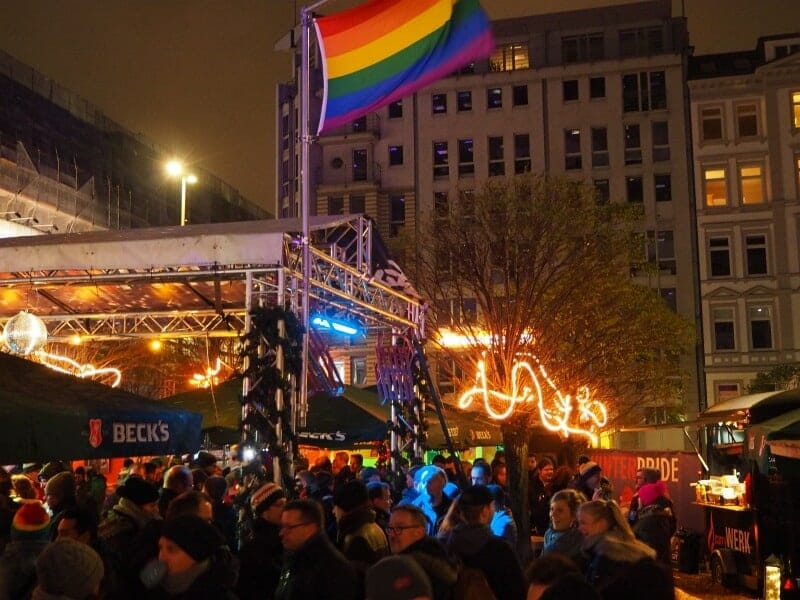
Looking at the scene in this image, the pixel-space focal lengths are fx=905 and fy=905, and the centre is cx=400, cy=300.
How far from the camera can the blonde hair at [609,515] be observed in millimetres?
5180

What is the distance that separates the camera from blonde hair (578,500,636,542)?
5180 mm

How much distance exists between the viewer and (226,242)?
10.3 metres

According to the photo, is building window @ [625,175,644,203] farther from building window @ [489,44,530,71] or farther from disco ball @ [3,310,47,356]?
disco ball @ [3,310,47,356]

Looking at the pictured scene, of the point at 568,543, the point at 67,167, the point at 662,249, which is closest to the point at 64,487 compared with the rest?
the point at 568,543

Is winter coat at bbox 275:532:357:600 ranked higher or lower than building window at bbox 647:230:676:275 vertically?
lower

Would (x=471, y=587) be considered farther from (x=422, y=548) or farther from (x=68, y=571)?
(x=68, y=571)

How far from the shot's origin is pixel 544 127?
4653 cm

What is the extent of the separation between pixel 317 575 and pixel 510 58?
46749mm

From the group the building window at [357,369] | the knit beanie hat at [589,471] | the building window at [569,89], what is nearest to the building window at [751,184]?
the building window at [569,89]

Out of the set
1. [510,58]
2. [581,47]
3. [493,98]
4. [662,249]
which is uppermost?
[581,47]

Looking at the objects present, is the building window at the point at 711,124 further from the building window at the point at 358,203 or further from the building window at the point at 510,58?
the building window at the point at 358,203

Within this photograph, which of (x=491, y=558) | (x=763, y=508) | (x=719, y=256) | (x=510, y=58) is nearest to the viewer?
(x=491, y=558)

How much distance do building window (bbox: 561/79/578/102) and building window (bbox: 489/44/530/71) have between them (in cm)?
252

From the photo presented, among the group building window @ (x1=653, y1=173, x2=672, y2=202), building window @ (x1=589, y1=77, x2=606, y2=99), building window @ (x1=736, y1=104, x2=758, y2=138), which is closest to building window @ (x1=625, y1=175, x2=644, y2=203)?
building window @ (x1=653, y1=173, x2=672, y2=202)
